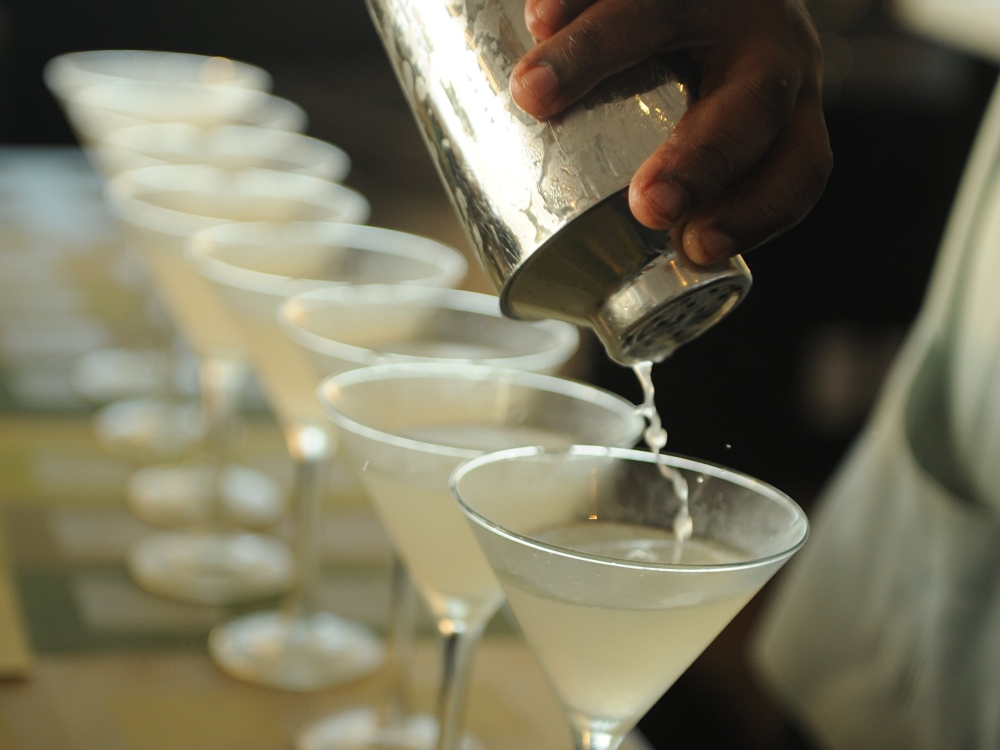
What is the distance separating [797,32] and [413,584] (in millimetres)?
554

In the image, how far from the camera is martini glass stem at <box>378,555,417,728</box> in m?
0.97

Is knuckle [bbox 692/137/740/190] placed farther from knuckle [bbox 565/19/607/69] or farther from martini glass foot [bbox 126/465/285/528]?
martini glass foot [bbox 126/465/285/528]

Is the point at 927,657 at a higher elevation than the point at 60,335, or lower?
lower

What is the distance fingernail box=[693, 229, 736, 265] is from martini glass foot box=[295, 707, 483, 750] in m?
0.48

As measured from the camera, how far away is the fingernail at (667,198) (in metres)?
0.56

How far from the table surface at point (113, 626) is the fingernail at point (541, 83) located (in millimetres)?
537

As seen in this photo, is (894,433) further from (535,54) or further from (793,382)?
(793,382)

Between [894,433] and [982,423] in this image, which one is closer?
[982,423]

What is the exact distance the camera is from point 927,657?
1.15 metres

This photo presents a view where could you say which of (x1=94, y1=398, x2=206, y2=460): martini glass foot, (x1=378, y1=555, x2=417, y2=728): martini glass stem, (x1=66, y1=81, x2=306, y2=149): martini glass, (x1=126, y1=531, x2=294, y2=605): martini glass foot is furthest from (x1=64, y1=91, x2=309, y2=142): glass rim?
(x1=378, y1=555, x2=417, y2=728): martini glass stem

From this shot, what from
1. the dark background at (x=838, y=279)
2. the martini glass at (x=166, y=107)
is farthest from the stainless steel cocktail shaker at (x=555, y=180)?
the dark background at (x=838, y=279)

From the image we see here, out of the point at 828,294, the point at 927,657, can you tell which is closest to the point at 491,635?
the point at 927,657

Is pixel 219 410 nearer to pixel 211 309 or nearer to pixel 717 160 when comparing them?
pixel 211 309

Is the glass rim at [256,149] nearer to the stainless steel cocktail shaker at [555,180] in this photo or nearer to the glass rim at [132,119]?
the glass rim at [132,119]
